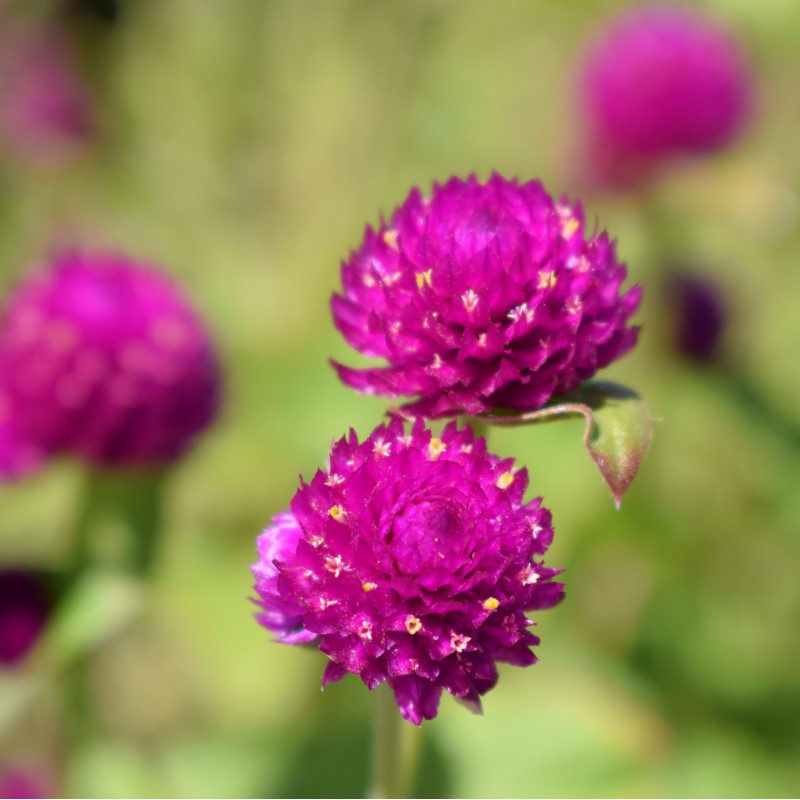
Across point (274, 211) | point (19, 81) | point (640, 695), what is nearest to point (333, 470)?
point (640, 695)

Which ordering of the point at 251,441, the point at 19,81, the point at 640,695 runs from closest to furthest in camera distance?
the point at 640,695, the point at 251,441, the point at 19,81

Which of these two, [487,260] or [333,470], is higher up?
[487,260]

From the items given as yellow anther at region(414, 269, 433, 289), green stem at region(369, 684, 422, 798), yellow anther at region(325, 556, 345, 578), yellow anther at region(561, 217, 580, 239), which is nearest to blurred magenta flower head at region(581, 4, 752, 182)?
yellow anther at region(561, 217, 580, 239)

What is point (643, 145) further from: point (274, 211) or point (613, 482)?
point (613, 482)

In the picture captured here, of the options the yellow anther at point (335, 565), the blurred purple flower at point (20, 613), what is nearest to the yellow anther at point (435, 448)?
the yellow anther at point (335, 565)

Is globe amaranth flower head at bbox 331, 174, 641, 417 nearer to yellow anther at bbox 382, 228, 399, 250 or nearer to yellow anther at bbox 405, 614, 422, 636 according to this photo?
yellow anther at bbox 382, 228, 399, 250

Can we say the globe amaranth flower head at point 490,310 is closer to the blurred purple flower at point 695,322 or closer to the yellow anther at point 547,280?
the yellow anther at point 547,280
